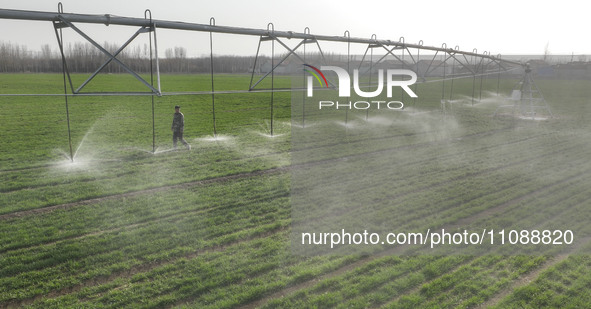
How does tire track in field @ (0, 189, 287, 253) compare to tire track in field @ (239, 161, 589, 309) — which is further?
tire track in field @ (0, 189, 287, 253)

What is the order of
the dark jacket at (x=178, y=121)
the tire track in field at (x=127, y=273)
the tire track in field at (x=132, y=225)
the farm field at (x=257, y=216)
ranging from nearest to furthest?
the tire track in field at (x=127, y=273), the farm field at (x=257, y=216), the tire track in field at (x=132, y=225), the dark jacket at (x=178, y=121)

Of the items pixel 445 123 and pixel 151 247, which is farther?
pixel 445 123

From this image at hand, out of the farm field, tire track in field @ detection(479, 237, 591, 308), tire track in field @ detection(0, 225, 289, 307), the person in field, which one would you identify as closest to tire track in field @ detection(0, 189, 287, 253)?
the farm field

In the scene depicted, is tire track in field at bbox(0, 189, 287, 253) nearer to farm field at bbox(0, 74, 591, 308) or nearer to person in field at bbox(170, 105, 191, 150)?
farm field at bbox(0, 74, 591, 308)

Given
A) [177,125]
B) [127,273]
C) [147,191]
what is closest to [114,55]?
[147,191]

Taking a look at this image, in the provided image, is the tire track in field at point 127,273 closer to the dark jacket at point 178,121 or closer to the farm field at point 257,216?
the farm field at point 257,216

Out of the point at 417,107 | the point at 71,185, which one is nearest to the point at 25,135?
the point at 71,185

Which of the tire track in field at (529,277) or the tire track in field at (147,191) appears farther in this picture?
the tire track in field at (147,191)

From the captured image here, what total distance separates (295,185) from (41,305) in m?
6.19

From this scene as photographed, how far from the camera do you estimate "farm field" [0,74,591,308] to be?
5836 millimetres

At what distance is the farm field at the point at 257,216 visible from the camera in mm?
5836

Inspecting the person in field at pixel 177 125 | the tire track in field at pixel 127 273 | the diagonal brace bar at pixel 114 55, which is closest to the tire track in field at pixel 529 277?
the tire track in field at pixel 127 273

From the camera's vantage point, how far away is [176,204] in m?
9.06

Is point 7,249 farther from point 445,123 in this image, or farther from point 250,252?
point 445,123
